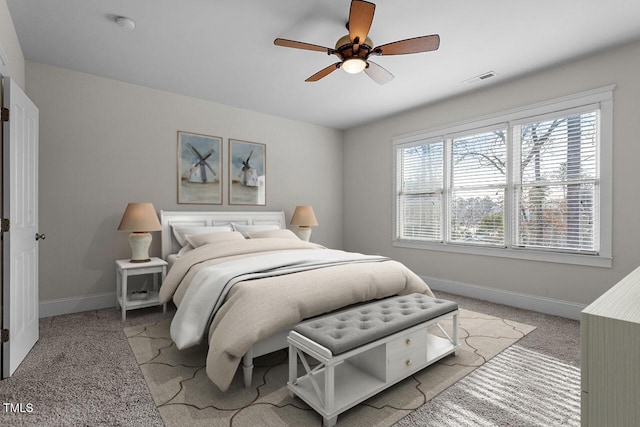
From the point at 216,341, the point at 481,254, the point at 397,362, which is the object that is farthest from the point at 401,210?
the point at 216,341

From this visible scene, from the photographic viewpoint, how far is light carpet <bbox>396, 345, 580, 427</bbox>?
1737mm

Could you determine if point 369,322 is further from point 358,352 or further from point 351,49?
point 351,49

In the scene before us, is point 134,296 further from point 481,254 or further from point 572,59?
point 572,59

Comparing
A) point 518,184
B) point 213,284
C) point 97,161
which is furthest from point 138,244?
point 518,184

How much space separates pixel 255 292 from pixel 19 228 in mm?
1797

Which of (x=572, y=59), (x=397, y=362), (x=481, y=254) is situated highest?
(x=572, y=59)

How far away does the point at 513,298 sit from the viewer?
3.76 meters

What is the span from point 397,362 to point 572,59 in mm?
3380

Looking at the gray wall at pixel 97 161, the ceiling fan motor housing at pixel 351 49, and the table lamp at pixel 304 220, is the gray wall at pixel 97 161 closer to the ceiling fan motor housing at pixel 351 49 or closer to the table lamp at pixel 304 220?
the table lamp at pixel 304 220

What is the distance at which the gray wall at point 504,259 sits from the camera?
2.99 meters

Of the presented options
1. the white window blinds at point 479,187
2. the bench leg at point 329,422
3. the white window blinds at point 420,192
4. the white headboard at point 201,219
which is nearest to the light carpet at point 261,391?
the bench leg at point 329,422

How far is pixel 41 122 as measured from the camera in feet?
11.0

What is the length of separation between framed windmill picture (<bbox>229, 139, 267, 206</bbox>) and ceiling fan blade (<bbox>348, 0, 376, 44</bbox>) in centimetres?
264

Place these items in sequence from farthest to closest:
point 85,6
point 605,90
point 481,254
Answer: point 481,254 → point 605,90 → point 85,6
